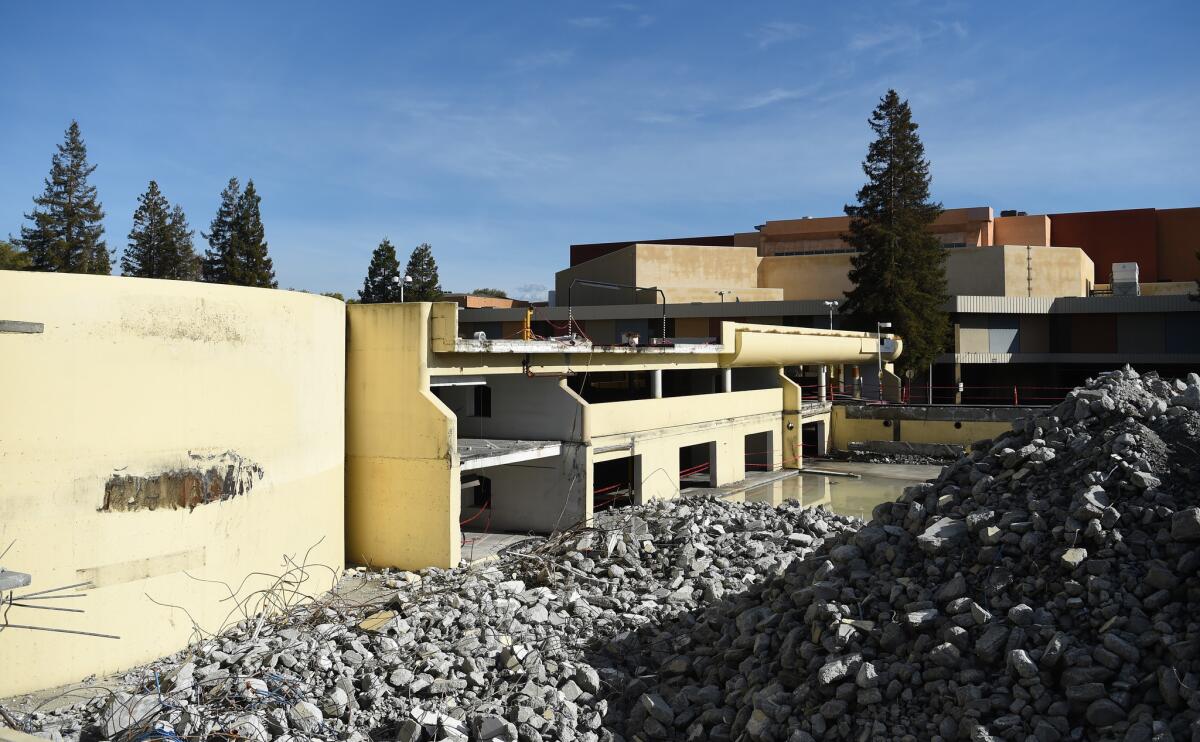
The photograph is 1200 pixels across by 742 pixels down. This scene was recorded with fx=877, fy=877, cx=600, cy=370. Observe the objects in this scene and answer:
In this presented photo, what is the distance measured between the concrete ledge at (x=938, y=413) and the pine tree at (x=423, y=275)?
1303 inches

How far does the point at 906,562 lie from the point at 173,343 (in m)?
9.75

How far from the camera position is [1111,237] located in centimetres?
4756

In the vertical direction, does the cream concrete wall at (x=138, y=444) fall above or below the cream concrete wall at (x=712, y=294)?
below

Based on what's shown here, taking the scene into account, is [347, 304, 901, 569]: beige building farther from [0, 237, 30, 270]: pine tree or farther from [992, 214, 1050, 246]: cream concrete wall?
[0, 237, 30, 270]: pine tree

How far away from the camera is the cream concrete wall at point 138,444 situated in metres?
10.6

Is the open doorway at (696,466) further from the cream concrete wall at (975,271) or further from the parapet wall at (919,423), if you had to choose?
the cream concrete wall at (975,271)

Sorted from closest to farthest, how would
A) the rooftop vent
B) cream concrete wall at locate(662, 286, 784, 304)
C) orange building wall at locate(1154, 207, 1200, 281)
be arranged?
the rooftop vent
orange building wall at locate(1154, 207, 1200, 281)
cream concrete wall at locate(662, 286, 784, 304)

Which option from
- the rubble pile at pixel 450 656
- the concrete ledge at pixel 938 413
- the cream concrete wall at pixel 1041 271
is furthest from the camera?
the cream concrete wall at pixel 1041 271

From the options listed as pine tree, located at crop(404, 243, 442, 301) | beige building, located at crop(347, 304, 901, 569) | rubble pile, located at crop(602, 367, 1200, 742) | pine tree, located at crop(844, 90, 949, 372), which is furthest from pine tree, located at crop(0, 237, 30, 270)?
rubble pile, located at crop(602, 367, 1200, 742)

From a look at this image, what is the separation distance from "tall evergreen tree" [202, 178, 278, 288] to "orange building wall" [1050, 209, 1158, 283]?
43653 mm

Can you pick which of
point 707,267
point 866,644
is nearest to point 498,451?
point 866,644

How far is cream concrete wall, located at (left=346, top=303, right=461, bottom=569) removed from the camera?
1557 centimetres

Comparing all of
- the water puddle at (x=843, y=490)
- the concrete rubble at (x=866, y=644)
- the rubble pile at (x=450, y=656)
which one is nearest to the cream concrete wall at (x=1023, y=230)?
the water puddle at (x=843, y=490)

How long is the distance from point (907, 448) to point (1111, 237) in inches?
980
